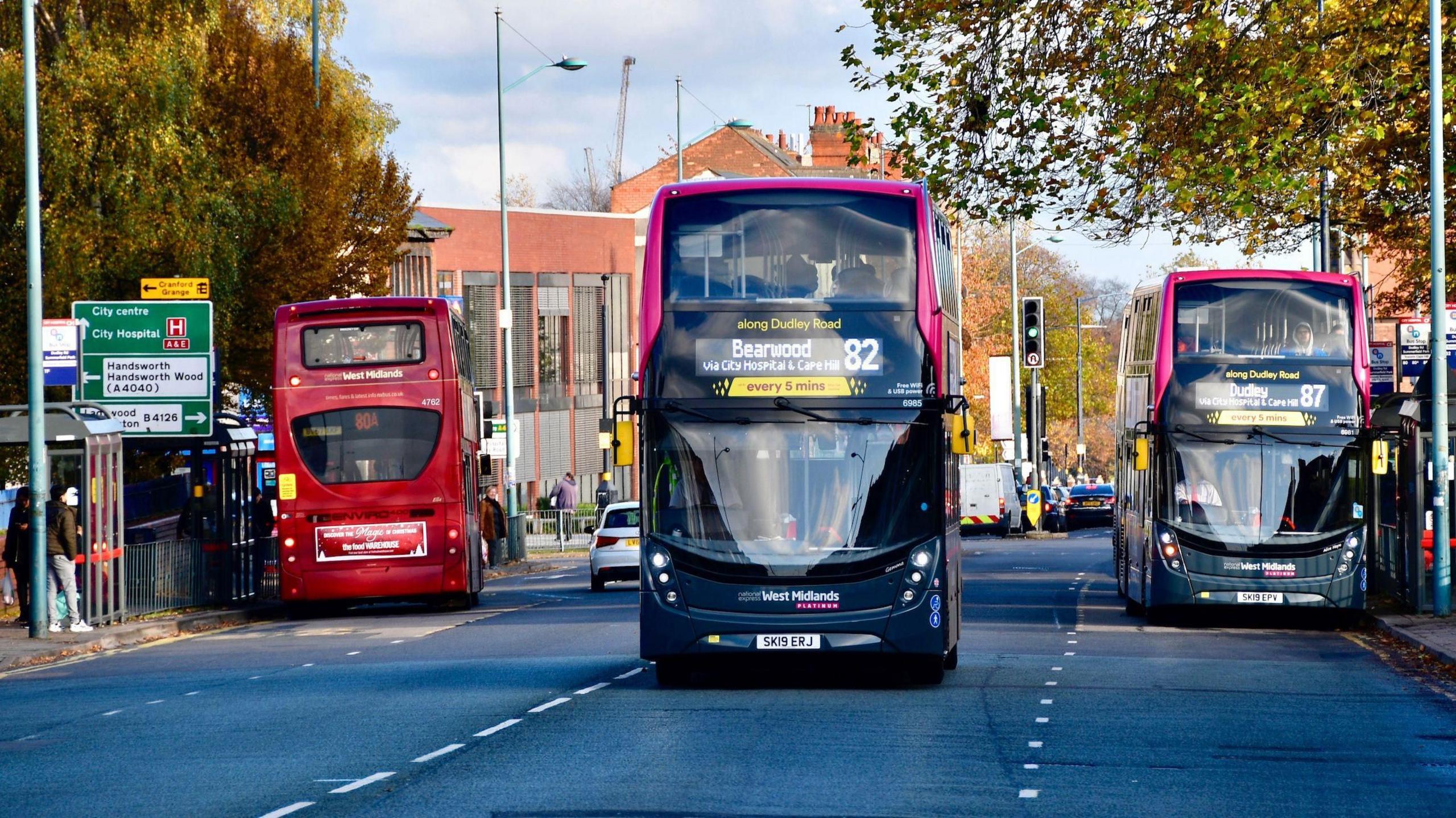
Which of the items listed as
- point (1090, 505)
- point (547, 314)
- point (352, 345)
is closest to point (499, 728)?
point (352, 345)

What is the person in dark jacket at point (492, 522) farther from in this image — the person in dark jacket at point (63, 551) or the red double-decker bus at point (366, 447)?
the person in dark jacket at point (63, 551)

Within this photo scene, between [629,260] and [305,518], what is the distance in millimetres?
46565

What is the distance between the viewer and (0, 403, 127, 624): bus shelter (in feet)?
77.7

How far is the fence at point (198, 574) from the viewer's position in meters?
26.2

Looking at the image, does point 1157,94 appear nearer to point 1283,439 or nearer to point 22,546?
point 1283,439

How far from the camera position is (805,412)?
623 inches

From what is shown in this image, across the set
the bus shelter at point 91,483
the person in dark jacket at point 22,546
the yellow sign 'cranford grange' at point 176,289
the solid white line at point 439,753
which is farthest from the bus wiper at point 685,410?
the yellow sign 'cranford grange' at point 176,289

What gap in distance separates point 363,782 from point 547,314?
57541 millimetres

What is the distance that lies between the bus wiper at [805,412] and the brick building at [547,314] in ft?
152

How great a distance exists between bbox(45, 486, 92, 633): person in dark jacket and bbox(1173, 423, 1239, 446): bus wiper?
12.8 m

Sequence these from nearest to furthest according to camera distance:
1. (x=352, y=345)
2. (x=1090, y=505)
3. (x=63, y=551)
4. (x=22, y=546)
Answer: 1. (x=63, y=551)
2. (x=22, y=546)
3. (x=352, y=345)
4. (x=1090, y=505)

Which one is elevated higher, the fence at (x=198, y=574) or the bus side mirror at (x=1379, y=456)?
the bus side mirror at (x=1379, y=456)

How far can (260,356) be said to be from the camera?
3638cm

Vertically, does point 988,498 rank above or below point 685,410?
below
